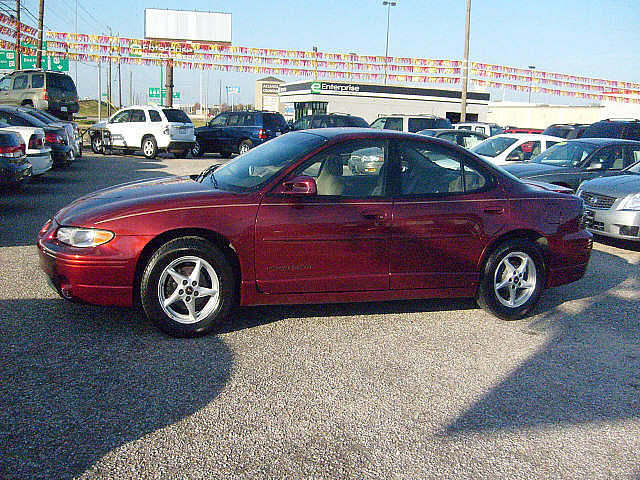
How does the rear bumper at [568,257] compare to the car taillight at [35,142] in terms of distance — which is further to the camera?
the car taillight at [35,142]

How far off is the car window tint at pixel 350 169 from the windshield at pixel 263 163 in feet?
0.48

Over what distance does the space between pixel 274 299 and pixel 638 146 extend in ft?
30.1

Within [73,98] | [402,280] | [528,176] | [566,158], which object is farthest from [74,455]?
[73,98]

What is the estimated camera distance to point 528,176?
10.8 m

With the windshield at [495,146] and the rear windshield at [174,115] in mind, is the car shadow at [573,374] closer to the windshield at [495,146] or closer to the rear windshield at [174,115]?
the windshield at [495,146]

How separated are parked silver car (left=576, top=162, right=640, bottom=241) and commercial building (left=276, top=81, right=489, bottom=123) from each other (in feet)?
134

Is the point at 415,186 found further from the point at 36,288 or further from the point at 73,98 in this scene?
the point at 73,98

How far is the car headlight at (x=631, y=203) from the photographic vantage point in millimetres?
9008

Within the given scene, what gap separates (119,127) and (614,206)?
18.9 m

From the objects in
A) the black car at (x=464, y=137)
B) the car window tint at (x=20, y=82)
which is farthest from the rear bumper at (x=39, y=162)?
the car window tint at (x=20, y=82)

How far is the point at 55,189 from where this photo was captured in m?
13.9

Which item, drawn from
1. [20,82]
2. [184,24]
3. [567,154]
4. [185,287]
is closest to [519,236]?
[185,287]

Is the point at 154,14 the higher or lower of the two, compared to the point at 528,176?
higher

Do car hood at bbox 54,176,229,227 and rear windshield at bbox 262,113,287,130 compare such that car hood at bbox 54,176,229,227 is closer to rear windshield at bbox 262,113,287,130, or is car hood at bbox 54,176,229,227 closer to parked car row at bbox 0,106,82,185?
parked car row at bbox 0,106,82,185
